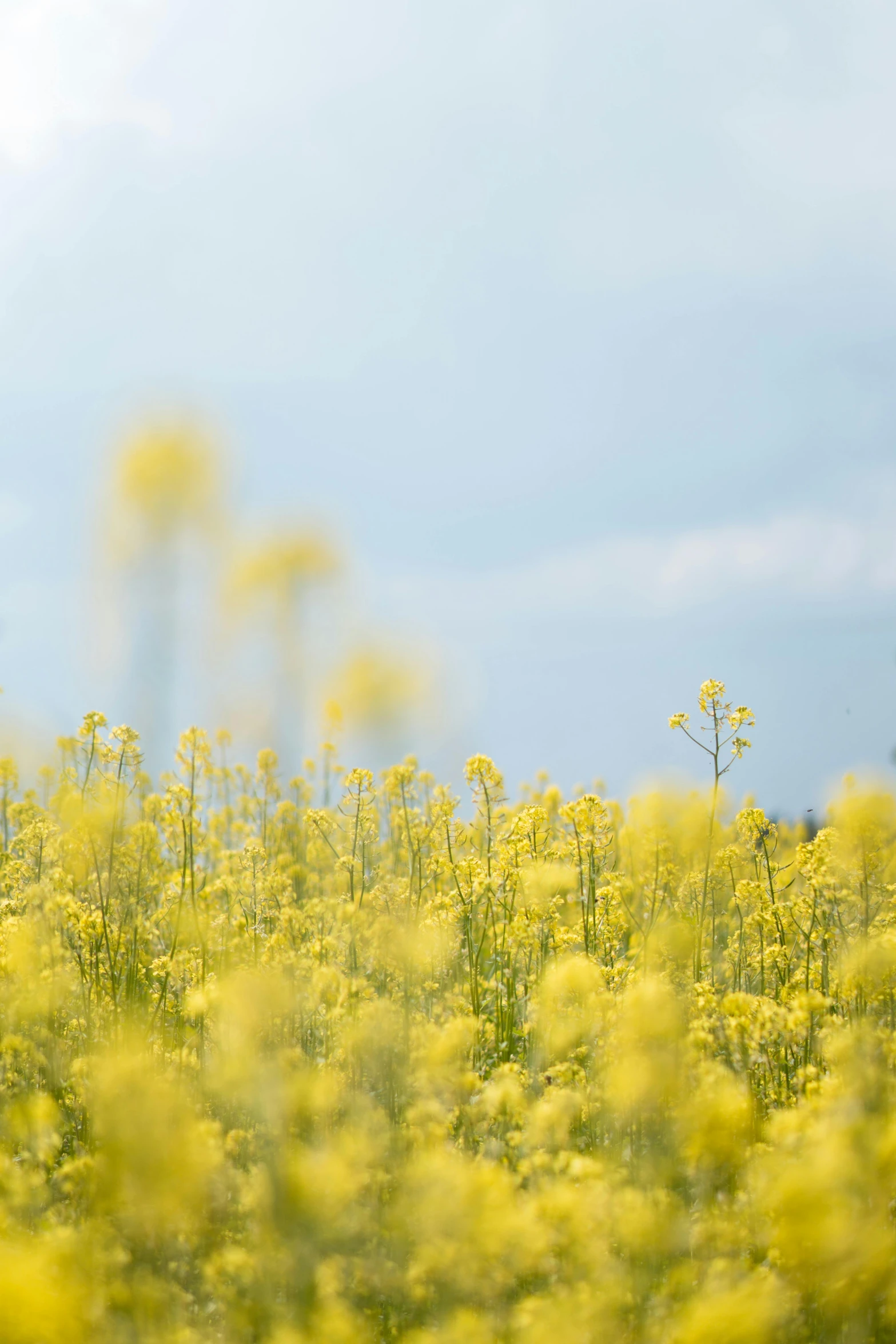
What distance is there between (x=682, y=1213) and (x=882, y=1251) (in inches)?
32.2

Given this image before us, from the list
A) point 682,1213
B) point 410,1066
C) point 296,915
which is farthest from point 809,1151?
point 296,915

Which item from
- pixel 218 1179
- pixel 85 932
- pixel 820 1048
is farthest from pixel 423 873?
pixel 218 1179

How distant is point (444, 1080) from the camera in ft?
13.6

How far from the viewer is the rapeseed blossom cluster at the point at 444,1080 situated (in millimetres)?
3205

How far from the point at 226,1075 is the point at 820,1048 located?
3.10 m

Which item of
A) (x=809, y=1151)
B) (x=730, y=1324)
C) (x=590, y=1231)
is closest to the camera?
(x=730, y=1324)

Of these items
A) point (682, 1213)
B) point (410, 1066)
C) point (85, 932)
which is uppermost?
point (85, 932)

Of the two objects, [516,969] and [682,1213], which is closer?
[682,1213]

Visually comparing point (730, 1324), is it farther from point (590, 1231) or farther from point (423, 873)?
point (423, 873)

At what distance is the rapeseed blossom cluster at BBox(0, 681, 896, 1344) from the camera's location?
321 centimetres

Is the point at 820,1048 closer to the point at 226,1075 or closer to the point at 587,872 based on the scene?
the point at 587,872

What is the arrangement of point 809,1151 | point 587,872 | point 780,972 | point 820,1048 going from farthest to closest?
1. point 587,872
2. point 780,972
3. point 820,1048
4. point 809,1151

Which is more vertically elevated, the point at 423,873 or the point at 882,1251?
the point at 423,873

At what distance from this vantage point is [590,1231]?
123 inches
